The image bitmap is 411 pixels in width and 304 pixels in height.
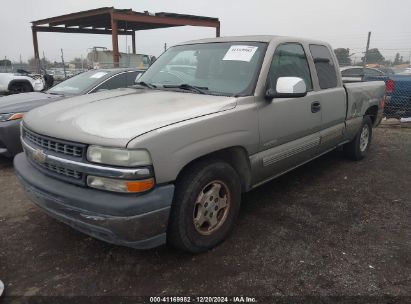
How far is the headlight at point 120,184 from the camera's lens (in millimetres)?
2352

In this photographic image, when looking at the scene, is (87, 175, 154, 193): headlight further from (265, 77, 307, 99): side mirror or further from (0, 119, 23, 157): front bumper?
(0, 119, 23, 157): front bumper

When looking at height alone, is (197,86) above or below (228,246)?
above

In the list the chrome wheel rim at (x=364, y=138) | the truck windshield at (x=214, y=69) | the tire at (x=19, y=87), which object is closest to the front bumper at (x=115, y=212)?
the truck windshield at (x=214, y=69)

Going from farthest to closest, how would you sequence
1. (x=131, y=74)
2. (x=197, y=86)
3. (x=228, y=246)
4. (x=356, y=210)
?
(x=131, y=74)
(x=356, y=210)
(x=197, y=86)
(x=228, y=246)

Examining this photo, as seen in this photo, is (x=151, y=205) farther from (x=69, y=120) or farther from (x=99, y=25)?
(x=99, y=25)

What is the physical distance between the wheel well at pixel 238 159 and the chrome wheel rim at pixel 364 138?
10.3 feet

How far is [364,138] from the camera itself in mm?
5781

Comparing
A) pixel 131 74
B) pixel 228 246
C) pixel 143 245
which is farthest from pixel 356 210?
pixel 131 74

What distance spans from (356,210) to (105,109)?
111 inches

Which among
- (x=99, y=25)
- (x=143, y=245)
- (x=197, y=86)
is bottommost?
(x=143, y=245)

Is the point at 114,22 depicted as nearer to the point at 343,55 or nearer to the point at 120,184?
the point at 343,55

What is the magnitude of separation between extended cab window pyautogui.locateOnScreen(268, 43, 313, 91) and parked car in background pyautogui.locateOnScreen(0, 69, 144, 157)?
302 centimetres

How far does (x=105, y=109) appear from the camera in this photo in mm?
2910

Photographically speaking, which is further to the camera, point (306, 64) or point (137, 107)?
point (306, 64)
